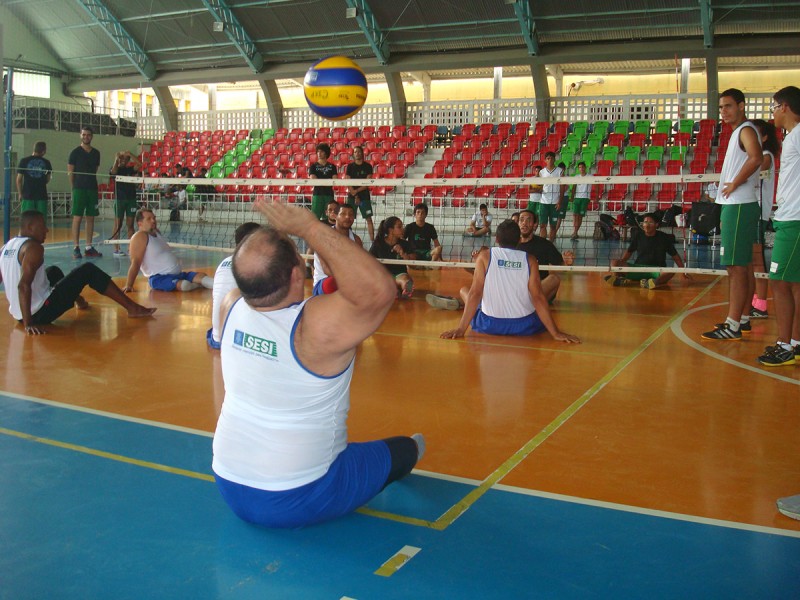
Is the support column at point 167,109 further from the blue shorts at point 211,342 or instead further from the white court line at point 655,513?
the white court line at point 655,513

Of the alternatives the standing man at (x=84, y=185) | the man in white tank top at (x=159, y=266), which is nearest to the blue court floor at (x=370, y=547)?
the man in white tank top at (x=159, y=266)

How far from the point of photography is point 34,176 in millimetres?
12172

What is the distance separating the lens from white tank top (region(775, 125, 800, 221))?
543 centimetres

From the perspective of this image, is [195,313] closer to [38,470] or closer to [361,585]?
[38,470]

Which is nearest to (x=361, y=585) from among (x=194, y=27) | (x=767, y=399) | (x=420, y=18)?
(x=767, y=399)

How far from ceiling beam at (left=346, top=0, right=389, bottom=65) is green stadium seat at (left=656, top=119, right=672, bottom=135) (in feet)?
26.2

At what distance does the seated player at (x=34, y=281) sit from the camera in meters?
6.28

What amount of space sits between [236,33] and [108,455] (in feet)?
70.8

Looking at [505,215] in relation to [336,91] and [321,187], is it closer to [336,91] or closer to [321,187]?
[321,187]

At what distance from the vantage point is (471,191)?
19.6 meters

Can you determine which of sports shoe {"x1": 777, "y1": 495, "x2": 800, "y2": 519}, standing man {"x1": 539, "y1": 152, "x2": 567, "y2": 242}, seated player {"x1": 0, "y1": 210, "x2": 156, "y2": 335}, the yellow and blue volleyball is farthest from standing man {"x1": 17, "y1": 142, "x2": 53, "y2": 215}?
sports shoe {"x1": 777, "y1": 495, "x2": 800, "y2": 519}

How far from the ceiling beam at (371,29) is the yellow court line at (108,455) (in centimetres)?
1825

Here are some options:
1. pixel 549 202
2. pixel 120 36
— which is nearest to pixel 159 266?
pixel 549 202

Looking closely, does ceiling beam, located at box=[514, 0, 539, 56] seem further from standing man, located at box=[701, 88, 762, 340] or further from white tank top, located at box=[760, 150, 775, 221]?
standing man, located at box=[701, 88, 762, 340]
